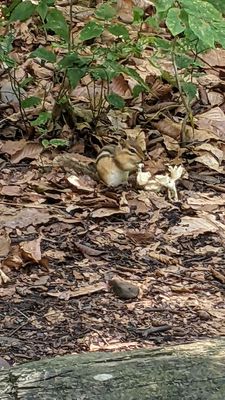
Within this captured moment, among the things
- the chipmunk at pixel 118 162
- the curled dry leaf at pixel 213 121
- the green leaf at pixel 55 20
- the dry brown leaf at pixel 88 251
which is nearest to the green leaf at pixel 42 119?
the chipmunk at pixel 118 162

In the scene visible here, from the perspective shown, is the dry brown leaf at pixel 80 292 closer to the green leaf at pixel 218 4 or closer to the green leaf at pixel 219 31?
the green leaf at pixel 219 31

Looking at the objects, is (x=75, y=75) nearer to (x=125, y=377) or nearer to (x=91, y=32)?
(x=91, y=32)

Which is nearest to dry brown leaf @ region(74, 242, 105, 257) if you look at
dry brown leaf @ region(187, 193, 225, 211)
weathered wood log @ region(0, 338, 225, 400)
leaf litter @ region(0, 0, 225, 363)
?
leaf litter @ region(0, 0, 225, 363)

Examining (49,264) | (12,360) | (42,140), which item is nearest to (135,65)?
(42,140)

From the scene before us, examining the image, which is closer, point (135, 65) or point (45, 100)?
point (45, 100)

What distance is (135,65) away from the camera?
702cm

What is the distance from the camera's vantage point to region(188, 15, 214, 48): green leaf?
145 inches

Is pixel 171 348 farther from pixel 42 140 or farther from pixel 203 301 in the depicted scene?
pixel 42 140

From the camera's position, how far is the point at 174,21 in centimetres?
383

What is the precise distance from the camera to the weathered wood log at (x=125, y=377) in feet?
5.78

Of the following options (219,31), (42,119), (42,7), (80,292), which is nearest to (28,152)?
(42,119)

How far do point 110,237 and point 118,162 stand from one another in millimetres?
726

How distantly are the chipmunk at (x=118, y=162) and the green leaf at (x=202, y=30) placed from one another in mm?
1555

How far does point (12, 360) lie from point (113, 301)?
2.26 feet
